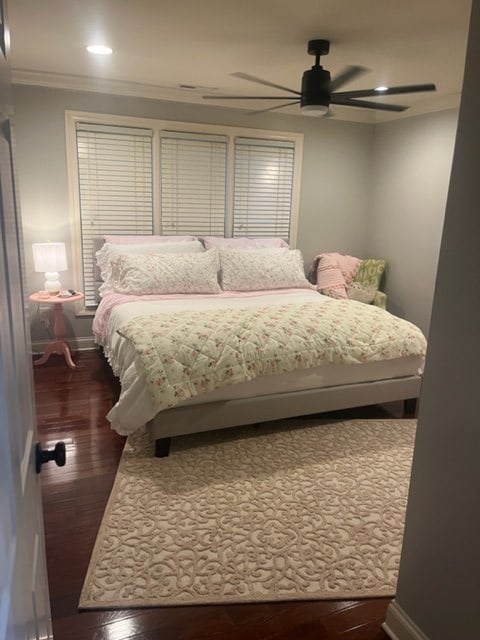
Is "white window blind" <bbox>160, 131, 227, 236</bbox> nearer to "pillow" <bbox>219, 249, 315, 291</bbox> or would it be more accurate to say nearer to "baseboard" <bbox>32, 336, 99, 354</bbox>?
"pillow" <bbox>219, 249, 315, 291</bbox>

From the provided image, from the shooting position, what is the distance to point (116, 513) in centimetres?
231

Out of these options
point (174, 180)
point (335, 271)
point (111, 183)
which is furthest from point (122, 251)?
point (335, 271)

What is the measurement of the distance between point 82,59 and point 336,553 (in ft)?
12.0

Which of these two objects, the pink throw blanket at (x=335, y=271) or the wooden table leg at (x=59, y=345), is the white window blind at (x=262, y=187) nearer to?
the pink throw blanket at (x=335, y=271)

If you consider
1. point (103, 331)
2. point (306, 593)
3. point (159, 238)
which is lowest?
point (306, 593)

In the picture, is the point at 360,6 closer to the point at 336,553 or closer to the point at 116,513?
the point at 336,553

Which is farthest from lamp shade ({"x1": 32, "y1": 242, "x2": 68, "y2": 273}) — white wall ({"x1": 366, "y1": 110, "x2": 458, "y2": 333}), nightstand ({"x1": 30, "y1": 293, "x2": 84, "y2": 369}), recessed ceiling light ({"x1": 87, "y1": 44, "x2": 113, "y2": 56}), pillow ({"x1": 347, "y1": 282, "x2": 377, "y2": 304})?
white wall ({"x1": 366, "y1": 110, "x2": 458, "y2": 333})

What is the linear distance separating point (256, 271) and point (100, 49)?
2136 mm

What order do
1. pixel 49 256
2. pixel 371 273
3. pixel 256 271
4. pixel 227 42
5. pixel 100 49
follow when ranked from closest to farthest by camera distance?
pixel 227 42 < pixel 100 49 < pixel 49 256 < pixel 256 271 < pixel 371 273

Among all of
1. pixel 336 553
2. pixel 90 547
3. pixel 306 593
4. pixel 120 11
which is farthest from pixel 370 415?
pixel 120 11

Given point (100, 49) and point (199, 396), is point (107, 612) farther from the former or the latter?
point (100, 49)

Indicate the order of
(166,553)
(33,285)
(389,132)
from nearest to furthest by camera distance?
1. (166,553)
2. (33,285)
3. (389,132)

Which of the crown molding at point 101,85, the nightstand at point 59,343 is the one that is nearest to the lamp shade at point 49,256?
the nightstand at point 59,343

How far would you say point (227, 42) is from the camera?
3.00 meters
